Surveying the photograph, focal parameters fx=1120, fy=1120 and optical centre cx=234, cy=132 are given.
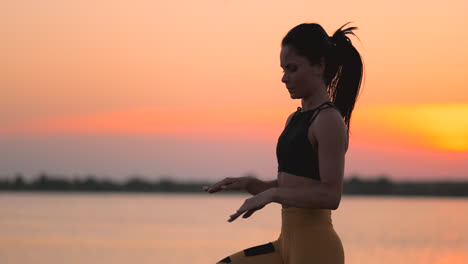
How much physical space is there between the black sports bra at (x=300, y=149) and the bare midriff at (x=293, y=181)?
0.02m

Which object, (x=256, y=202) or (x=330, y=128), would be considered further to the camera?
(x=330, y=128)

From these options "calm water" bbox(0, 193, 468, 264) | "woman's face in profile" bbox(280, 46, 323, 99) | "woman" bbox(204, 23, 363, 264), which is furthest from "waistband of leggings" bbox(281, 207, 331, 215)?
"calm water" bbox(0, 193, 468, 264)

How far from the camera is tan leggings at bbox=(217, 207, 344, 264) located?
5570 millimetres

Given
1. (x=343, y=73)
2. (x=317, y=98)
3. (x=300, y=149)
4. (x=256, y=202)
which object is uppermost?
(x=343, y=73)

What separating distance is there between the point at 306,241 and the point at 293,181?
1.01 feet

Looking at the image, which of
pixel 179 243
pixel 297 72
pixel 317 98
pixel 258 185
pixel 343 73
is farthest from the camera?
pixel 179 243

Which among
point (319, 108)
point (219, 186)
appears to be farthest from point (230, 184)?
point (319, 108)

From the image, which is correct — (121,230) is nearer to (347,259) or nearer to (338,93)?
(347,259)

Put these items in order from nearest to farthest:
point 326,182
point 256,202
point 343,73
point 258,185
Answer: point 256,202
point 326,182
point 343,73
point 258,185

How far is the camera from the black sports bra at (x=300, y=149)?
5582mm

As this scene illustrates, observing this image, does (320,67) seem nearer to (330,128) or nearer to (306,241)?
(330,128)

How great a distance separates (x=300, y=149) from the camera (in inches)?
221

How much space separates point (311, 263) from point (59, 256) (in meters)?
19.2

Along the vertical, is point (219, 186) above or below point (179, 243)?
above
